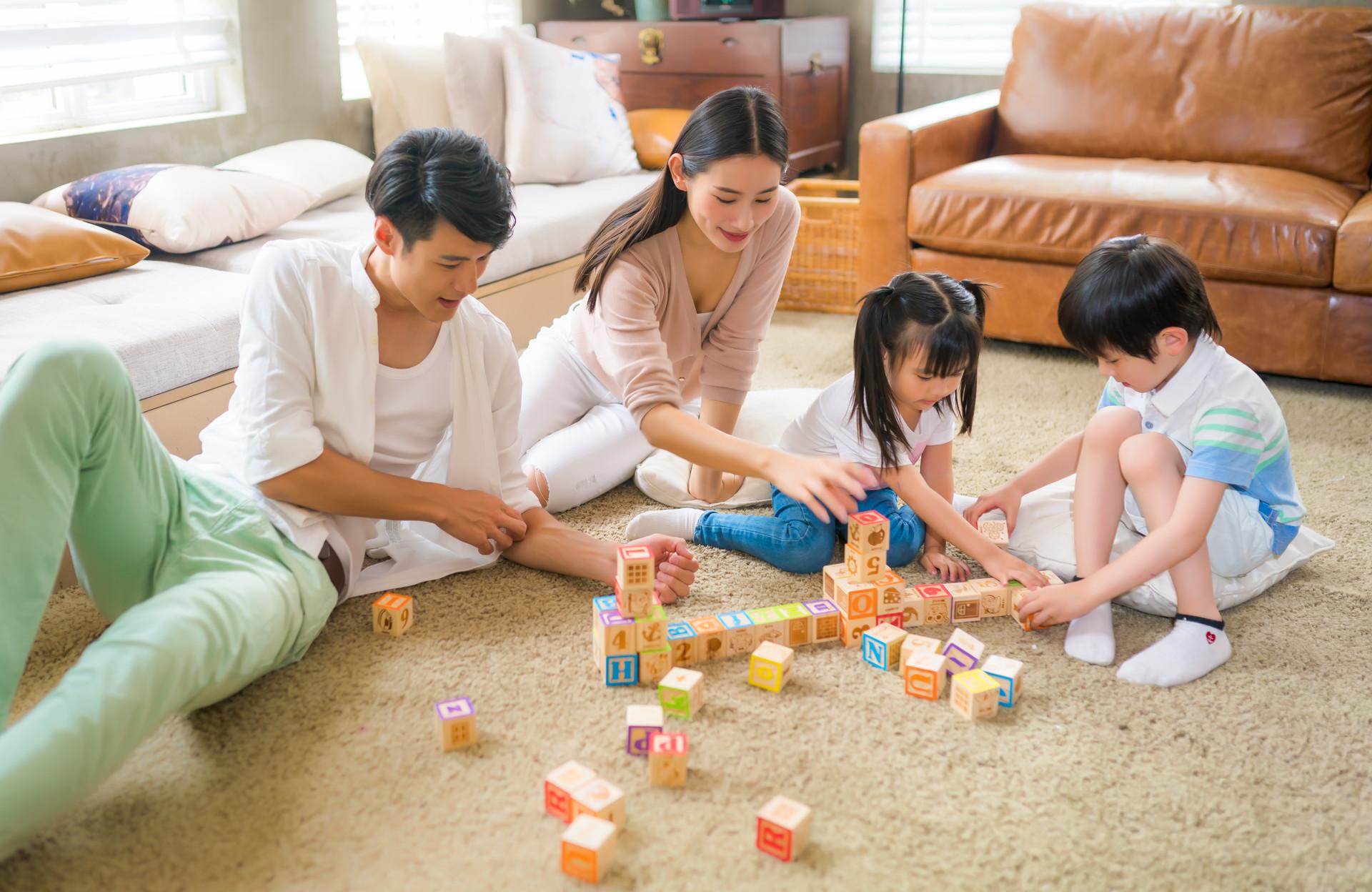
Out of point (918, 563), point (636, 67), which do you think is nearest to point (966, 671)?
point (918, 563)

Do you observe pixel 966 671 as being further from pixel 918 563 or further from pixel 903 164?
pixel 903 164

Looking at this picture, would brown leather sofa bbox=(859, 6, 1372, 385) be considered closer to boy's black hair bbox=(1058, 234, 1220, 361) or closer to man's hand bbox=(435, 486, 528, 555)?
boy's black hair bbox=(1058, 234, 1220, 361)

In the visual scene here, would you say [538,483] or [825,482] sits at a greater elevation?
[825,482]

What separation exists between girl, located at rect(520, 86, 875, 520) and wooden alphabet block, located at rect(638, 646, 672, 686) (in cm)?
28

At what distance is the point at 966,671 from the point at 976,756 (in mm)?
145

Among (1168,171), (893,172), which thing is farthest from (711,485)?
(1168,171)

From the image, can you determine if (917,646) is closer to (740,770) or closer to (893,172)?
(740,770)

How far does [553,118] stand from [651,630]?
238cm

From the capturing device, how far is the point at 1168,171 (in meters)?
3.05

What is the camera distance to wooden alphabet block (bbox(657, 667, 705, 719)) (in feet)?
4.73

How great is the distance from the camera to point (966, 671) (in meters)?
1.50

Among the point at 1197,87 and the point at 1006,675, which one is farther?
the point at 1197,87

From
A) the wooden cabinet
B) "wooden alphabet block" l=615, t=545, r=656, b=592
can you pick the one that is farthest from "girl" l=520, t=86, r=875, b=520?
the wooden cabinet

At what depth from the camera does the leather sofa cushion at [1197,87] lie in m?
3.12
